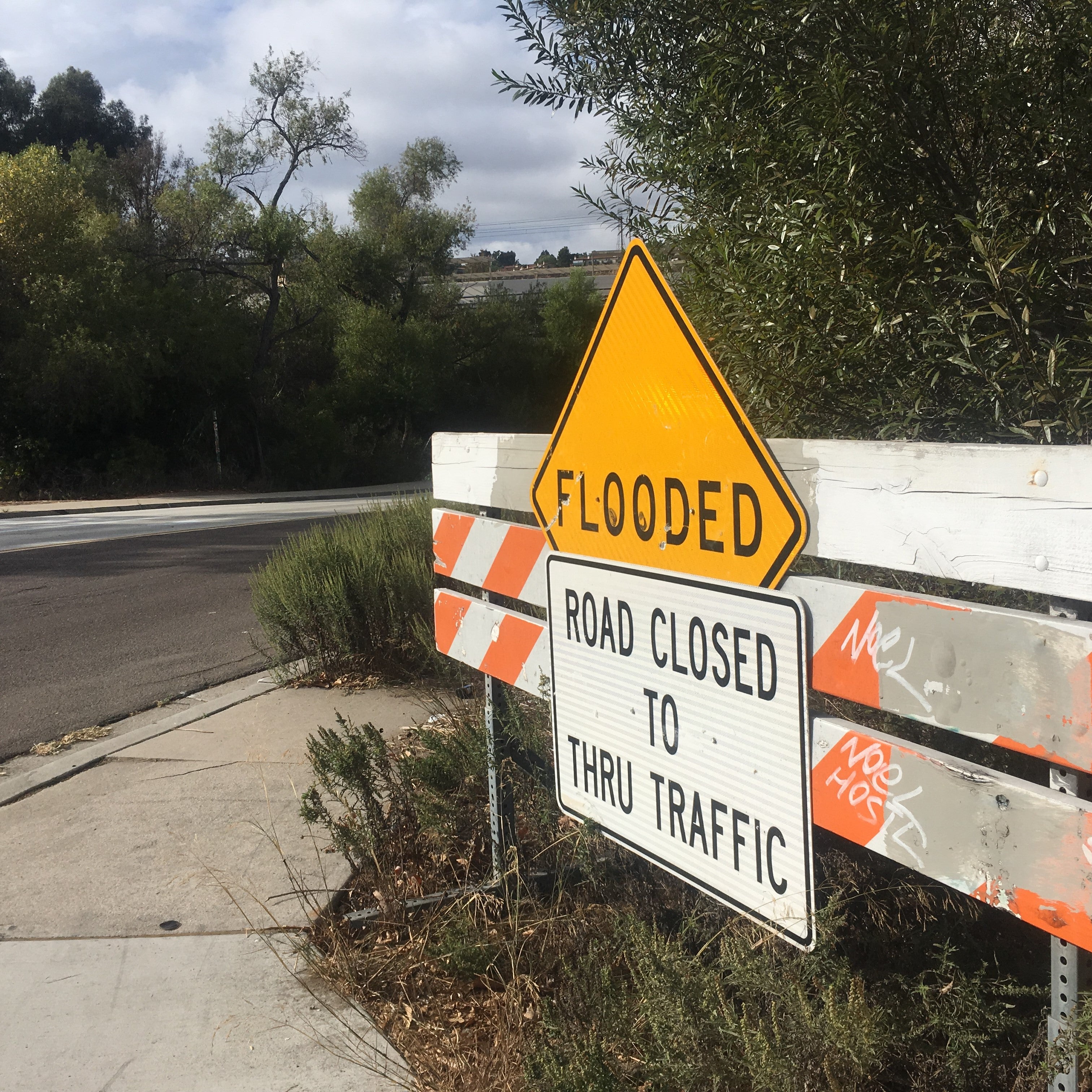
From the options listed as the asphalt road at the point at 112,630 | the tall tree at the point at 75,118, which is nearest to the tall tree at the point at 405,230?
the tall tree at the point at 75,118

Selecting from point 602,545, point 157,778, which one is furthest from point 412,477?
point 602,545

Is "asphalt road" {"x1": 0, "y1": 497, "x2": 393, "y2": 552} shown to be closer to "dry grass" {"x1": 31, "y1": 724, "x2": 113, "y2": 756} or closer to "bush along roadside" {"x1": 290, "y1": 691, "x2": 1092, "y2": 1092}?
"dry grass" {"x1": 31, "y1": 724, "x2": 113, "y2": 756}

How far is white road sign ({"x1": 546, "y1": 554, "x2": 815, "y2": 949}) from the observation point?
7.06 feet

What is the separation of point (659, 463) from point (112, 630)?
7.51 m

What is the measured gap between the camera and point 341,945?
3.22m

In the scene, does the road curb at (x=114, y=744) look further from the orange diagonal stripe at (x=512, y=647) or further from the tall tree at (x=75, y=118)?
the tall tree at (x=75, y=118)

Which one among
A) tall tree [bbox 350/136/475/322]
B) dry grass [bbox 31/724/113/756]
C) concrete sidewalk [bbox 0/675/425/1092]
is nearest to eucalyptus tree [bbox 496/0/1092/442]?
concrete sidewalk [bbox 0/675/425/1092]

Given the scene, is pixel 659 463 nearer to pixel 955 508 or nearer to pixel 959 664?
pixel 955 508

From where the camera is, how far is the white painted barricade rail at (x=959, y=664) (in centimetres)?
161

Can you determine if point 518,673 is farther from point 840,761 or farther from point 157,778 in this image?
point 157,778

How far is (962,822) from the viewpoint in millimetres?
1801

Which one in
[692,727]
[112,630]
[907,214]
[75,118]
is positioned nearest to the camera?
[692,727]

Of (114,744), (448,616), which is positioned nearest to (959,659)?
(448,616)

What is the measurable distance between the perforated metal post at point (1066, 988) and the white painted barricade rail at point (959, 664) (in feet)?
0.41
